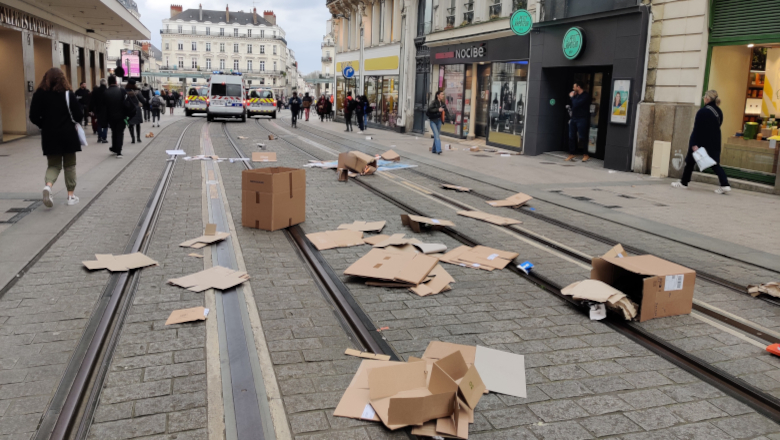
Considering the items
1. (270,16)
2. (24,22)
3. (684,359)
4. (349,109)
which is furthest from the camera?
(270,16)

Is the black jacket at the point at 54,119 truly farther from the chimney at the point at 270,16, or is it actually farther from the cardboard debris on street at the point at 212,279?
the chimney at the point at 270,16

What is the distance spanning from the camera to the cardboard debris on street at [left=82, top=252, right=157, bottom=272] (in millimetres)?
5980

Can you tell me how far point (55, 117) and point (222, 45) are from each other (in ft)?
406

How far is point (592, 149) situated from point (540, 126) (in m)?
2.04

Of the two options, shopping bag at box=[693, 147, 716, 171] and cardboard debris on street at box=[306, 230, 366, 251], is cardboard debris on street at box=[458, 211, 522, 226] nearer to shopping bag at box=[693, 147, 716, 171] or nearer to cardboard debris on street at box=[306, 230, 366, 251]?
cardboard debris on street at box=[306, 230, 366, 251]

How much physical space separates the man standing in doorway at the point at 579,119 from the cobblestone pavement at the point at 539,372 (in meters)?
12.1

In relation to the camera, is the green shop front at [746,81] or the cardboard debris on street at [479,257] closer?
the cardboard debris on street at [479,257]

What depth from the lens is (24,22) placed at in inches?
818

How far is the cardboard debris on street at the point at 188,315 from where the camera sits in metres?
4.71

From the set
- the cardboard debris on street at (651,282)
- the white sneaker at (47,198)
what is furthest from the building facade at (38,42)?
the cardboard debris on street at (651,282)

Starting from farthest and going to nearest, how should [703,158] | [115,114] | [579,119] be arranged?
[579,119] < [115,114] < [703,158]

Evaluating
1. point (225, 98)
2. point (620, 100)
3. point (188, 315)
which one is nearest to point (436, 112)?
point (620, 100)

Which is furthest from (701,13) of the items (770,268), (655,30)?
(770,268)

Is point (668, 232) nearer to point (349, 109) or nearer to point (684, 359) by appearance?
point (684, 359)
